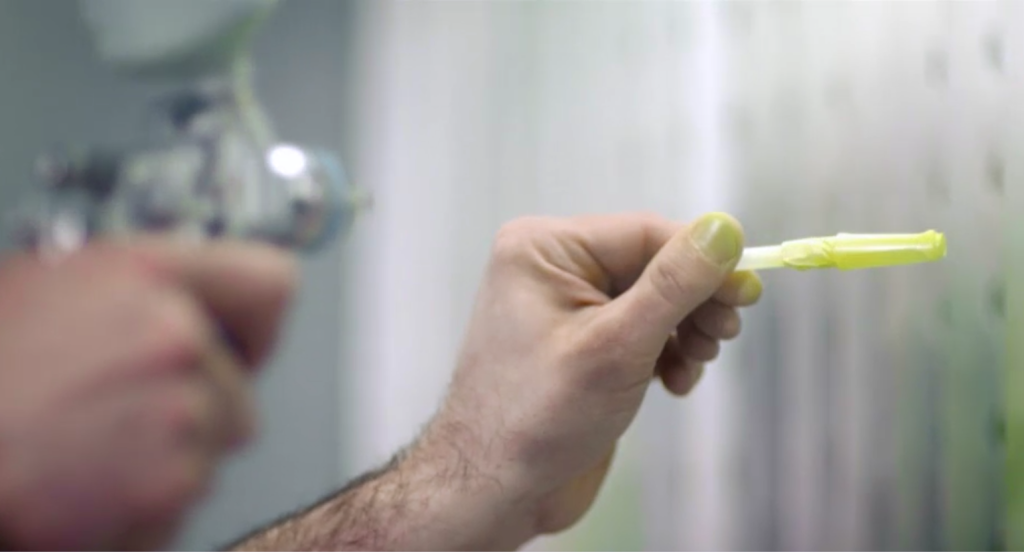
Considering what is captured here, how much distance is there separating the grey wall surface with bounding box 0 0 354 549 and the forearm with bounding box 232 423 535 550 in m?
0.31

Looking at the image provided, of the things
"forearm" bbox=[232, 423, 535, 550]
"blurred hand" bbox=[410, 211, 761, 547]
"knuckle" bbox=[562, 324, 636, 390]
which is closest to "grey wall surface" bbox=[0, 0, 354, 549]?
"forearm" bbox=[232, 423, 535, 550]

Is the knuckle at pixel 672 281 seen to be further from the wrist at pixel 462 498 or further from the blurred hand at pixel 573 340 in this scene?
the wrist at pixel 462 498

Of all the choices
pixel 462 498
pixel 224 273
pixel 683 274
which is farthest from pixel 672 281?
pixel 224 273

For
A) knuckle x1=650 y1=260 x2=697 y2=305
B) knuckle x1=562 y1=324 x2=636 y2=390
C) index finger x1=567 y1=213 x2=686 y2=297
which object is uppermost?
index finger x1=567 y1=213 x2=686 y2=297

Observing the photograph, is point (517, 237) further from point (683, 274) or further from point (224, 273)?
point (224, 273)

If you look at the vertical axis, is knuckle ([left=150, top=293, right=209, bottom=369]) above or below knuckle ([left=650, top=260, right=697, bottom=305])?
below

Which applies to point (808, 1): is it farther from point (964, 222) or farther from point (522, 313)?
point (522, 313)

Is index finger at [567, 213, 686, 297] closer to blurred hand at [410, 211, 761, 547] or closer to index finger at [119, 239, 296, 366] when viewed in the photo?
blurred hand at [410, 211, 761, 547]

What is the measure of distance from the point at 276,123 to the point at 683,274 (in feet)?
2.32

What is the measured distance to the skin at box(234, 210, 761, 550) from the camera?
0.47 meters

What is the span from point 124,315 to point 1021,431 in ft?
3.02

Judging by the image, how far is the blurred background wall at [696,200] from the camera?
1.64ft

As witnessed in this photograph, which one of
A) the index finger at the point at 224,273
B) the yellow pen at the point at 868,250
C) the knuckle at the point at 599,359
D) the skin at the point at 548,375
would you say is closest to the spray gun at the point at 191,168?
the index finger at the point at 224,273

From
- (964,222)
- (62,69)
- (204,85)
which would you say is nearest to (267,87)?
(204,85)
